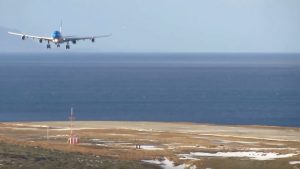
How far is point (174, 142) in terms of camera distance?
78688mm

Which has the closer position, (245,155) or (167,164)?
(167,164)

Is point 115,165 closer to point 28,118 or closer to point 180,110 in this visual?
point 28,118

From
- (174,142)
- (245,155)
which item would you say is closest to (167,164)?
(245,155)

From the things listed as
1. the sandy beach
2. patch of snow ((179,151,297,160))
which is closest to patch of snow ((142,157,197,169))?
the sandy beach

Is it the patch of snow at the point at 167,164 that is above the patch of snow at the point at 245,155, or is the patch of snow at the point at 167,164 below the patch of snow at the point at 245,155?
below

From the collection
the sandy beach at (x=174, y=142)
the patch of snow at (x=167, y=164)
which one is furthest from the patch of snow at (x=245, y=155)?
the patch of snow at (x=167, y=164)

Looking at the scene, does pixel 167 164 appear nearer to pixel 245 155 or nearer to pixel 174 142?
pixel 245 155

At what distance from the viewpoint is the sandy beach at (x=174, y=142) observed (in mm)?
Answer: 62812

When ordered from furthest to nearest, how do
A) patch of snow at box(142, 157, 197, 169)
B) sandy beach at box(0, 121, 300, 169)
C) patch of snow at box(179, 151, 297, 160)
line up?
patch of snow at box(179, 151, 297, 160)
sandy beach at box(0, 121, 300, 169)
patch of snow at box(142, 157, 197, 169)

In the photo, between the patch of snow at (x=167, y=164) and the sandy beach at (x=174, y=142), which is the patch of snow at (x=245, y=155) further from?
the patch of snow at (x=167, y=164)

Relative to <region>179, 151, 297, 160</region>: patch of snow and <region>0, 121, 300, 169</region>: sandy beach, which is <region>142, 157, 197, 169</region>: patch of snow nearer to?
<region>0, 121, 300, 169</region>: sandy beach

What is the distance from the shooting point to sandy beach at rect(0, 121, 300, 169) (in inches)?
2473

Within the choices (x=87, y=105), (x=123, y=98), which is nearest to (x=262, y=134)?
(x=87, y=105)

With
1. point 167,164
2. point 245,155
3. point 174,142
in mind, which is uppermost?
point 174,142
